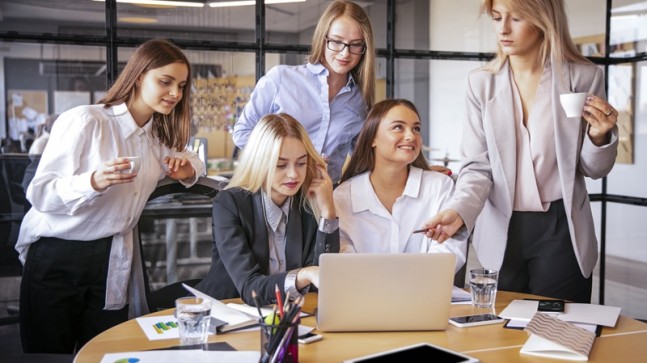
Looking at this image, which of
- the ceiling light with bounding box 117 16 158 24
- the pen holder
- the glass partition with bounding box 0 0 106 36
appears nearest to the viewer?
the pen holder

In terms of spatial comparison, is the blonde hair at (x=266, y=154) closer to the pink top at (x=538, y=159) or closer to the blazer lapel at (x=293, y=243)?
the blazer lapel at (x=293, y=243)

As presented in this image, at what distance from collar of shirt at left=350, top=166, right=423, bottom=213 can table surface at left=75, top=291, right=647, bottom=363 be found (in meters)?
0.90

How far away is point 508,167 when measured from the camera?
2.61 meters

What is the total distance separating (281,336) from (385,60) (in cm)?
296

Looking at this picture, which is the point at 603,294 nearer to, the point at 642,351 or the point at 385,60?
the point at 385,60

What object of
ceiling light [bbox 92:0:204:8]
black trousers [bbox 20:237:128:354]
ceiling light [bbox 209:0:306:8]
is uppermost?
ceiling light [bbox 209:0:306:8]

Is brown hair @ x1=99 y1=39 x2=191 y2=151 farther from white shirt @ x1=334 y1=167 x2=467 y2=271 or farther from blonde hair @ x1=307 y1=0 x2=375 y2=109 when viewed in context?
white shirt @ x1=334 y1=167 x2=467 y2=271

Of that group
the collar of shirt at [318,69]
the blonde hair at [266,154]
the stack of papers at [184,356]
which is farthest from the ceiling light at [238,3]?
the stack of papers at [184,356]

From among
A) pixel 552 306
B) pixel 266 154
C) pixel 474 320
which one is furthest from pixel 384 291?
pixel 266 154

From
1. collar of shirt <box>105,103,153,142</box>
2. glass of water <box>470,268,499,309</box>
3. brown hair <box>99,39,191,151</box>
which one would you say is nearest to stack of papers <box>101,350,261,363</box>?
glass of water <box>470,268,499,309</box>

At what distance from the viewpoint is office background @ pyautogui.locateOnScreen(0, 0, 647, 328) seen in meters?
3.63

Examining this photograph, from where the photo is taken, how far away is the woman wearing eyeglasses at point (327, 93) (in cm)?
307

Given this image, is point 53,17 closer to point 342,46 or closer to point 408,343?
point 342,46

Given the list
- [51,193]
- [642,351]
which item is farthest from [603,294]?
[51,193]
